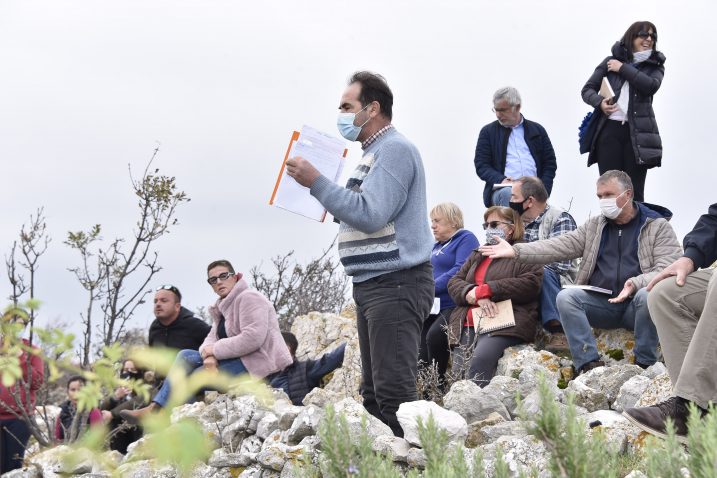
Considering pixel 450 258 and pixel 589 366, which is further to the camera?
pixel 450 258

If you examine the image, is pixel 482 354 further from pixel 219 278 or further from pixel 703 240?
pixel 703 240

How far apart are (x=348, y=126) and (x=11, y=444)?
4766 mm

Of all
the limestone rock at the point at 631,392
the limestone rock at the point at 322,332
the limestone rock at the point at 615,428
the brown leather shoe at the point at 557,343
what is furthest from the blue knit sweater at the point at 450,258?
the limestone rock at the point at 615,428

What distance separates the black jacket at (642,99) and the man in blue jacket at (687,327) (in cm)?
370

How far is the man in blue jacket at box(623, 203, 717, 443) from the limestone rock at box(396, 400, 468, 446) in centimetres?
101

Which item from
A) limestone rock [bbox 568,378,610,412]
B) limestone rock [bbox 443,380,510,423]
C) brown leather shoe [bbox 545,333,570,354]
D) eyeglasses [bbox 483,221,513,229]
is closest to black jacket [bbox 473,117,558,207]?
eyeglasses [bbox 483,221,513,229]

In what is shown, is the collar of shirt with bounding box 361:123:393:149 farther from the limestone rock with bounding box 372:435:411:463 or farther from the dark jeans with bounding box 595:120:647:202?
the dark jeans with bounding box 595:120:647:202

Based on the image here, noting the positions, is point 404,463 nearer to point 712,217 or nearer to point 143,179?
point 712,217

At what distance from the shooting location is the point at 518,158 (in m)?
9.80

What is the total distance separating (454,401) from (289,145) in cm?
227

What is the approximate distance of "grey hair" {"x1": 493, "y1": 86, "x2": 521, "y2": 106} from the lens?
31.9 feet

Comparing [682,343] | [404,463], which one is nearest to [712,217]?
[682,343]

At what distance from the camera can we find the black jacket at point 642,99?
916 centimetres

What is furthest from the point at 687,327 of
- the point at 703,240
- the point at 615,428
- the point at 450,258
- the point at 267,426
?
the point at 450,258
